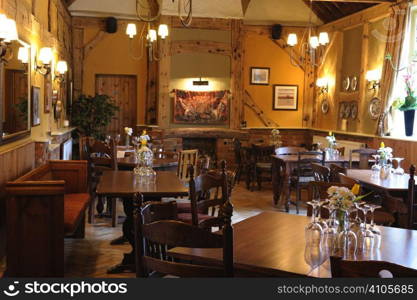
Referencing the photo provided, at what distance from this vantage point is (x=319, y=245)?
2615mm

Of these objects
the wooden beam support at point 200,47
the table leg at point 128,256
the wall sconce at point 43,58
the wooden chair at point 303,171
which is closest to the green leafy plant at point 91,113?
the wooden beam support at point 200,47

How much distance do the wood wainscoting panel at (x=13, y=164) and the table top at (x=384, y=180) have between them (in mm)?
3610

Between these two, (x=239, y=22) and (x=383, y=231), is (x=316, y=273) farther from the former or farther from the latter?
(x=239, y=22)

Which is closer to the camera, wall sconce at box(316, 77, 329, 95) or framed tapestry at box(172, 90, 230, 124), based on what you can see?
framed tapestry at box(172, 90, 230, 124)

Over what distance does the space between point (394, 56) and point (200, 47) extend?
4.33 meters

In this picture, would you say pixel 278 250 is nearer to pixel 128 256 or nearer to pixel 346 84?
pixel 128 256

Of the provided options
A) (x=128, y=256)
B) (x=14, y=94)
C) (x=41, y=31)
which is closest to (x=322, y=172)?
(x=128, y=256)

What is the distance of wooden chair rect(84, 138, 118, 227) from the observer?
635 cm

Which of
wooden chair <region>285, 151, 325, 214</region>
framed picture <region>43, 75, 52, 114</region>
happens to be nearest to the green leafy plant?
framed picture <region>43, 75, 52, 114</region>

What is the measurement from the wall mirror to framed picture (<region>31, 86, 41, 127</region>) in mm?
353

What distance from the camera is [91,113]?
10570 mm

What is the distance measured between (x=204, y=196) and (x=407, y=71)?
17.3ft

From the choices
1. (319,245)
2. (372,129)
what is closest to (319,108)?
(372,129)

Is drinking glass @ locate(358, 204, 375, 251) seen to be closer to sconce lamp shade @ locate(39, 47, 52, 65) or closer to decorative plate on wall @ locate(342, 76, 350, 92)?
sconce lamp shade @ locate(39, 47, 52, 65)
